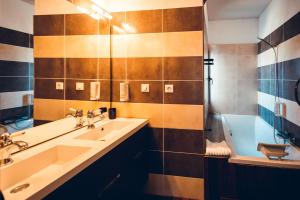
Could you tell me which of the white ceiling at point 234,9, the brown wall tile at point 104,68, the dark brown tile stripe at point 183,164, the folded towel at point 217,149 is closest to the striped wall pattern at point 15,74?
the brown wall tile at point 104,68

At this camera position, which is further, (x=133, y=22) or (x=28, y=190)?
(x=133, y=22)

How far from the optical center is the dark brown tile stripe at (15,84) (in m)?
1.34

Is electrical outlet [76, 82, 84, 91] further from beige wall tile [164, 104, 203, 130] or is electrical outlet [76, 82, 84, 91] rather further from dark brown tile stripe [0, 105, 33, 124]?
beige wall tile [164, 104, 203, 130]

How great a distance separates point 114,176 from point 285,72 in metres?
2.44

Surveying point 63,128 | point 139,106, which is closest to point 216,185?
point 139,106

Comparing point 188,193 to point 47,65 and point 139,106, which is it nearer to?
point 139,106

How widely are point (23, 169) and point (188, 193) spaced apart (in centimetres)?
176

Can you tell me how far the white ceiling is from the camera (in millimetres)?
3598

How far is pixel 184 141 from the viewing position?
2.52 metres

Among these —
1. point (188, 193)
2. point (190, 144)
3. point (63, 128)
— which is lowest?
point (188, 193)

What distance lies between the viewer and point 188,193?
2539 mm

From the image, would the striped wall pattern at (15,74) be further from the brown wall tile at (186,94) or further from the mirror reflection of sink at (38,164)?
the brown wall tile at (186,94)

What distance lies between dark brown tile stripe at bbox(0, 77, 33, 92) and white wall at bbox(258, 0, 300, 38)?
269cm

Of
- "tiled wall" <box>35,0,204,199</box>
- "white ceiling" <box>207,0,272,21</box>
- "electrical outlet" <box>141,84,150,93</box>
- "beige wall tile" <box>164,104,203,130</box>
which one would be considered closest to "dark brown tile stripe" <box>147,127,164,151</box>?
"tiled wall" <box>35,0,204,199</box>
